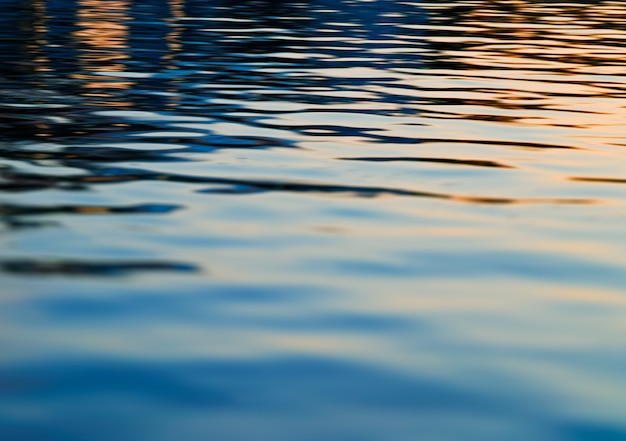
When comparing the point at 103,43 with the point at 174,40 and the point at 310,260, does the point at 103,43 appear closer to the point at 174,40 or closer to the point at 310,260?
the point at 174,40

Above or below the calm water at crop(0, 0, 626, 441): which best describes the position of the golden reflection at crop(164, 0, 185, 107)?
below

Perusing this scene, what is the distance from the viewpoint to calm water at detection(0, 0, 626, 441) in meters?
3.70

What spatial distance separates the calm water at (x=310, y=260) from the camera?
12.1ft

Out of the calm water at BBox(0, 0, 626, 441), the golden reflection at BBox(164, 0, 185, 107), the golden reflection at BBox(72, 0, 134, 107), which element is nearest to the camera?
the calm water at BBox(0, 0, 626, 441)

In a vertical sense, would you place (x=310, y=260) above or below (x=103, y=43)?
above

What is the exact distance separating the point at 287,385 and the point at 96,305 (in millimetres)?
1017

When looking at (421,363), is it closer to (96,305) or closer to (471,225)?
(96,305)

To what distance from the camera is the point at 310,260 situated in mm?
5426

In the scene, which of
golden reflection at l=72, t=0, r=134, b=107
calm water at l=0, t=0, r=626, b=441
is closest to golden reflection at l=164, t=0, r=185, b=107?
calm water at l=0, t=0, r=626, b=441

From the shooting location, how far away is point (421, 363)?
4109mm

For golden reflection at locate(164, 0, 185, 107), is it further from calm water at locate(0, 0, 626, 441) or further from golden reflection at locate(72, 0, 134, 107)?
golden reflection at locate(72, 0, 134, 107)

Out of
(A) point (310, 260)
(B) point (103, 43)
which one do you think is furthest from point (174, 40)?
(A) point (310, 260)

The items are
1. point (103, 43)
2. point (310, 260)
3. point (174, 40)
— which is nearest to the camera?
point (310, 260)

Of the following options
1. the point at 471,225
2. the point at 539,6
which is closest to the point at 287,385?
the point at 471,225
